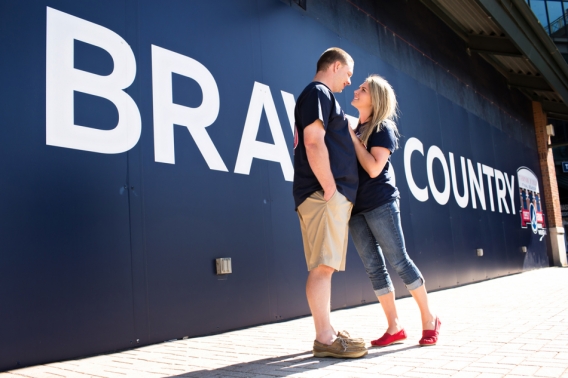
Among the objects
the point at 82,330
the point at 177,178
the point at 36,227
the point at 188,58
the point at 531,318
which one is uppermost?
the point at 188,58

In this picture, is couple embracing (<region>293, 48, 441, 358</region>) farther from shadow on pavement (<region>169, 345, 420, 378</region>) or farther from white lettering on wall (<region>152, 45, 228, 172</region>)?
white lettering on wall (<region>152, 45, 228, 172</region>)


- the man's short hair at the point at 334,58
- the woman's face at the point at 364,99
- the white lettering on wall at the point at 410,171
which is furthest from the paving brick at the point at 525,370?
the white lettering on wall at the point at 410,171

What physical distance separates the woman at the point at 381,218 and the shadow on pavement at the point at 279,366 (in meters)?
0.24

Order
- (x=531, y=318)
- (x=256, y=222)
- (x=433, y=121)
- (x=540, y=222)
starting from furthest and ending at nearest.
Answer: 1. (x=540, y=222)
2. (x=433, y=121)
3. (x=256, y=222)
4. (x=531, y=318)

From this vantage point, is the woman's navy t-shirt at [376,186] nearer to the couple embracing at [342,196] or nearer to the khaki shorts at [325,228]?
the couple embracing at [342,196]

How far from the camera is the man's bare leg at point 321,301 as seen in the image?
2629 mm

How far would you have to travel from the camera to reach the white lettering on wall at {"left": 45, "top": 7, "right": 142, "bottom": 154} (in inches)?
117

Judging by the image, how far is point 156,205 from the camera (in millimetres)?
3486

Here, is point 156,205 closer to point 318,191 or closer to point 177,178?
point 177,178

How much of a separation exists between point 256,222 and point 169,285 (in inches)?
41.7

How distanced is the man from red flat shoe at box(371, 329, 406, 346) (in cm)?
35

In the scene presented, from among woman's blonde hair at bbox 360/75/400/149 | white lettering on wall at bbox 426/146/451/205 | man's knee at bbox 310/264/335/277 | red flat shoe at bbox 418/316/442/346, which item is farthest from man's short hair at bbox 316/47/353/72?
white lettering on wall at bbox 426/146/451/205

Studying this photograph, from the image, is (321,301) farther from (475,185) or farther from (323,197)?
(475,185)

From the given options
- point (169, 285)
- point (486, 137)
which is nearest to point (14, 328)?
point (169, 285)
